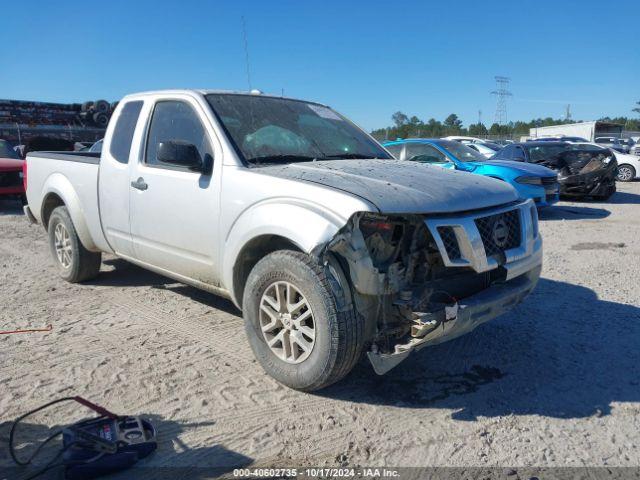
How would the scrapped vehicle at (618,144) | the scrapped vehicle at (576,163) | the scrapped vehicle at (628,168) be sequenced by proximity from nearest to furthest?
the scrapped vehicle at (576,163)
the scrapped vehicle at (628,168)
the scrapped vehicle at (618,144)

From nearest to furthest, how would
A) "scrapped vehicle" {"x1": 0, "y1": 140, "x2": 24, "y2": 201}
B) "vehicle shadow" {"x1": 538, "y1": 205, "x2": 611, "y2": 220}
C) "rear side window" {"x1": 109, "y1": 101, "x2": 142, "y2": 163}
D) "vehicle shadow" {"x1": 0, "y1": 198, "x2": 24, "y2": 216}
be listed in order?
"rear side window" {"x1": 109, "y1": 101, "x2": 142, "y2": 163}, "vehicle shadow" {"x1": 538, "y1": 205, "x2": 611, "y2": 220}, "scrapped vehicle" {"x1": 0, "y1": 140, "x2": 24, "y2": 201}, "vehicle shadow" {"x1": 0, "y1": 198, "x2": 24, "y2": 216}

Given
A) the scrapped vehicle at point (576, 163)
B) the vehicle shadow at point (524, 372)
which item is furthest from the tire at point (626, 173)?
the vehicle shadow at point (524, 372)

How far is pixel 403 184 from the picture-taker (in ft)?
10.7

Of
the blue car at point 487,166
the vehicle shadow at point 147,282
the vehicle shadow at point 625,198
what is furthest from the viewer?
the vehicle shadow at point 625,198

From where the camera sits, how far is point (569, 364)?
3725mm

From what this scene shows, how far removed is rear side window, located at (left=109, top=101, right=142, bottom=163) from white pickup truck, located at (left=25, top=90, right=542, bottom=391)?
0.07 ft

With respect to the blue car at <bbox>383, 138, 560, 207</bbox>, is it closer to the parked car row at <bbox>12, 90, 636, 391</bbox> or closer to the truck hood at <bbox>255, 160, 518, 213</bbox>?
the parked car row at <bbox>12, 90, 636, 391</bbox>

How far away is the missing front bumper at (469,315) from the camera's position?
9.64 ft

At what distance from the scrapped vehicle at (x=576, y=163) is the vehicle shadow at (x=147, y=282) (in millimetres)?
9565

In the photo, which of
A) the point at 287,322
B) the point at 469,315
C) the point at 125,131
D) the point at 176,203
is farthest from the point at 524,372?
the point at 125,131

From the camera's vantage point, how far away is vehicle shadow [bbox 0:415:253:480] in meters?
2.57

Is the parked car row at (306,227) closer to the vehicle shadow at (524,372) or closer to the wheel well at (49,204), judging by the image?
the vehicle shadow at (524,372)

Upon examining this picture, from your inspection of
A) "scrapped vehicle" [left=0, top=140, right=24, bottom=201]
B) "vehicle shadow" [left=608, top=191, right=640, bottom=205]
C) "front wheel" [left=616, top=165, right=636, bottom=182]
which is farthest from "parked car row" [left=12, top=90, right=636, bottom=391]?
"front wheel" [left=616, top=165, right=636, bottom=182]

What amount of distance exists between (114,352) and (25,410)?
2.79 feet
